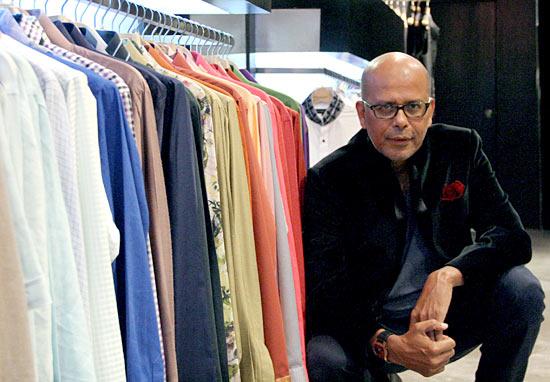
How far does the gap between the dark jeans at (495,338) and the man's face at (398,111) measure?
430 millimetres

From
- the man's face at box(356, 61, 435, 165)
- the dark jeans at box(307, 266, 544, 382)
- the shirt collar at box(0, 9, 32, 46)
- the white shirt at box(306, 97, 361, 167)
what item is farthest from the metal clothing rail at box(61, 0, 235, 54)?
the white shirt at box(306, 97, 361, 167)

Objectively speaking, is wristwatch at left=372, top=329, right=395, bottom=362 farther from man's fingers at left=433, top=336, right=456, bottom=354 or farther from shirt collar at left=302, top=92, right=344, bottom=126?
shirt collar at left=302, top=92, right=344, bottom=126

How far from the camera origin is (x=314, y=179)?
254 cm

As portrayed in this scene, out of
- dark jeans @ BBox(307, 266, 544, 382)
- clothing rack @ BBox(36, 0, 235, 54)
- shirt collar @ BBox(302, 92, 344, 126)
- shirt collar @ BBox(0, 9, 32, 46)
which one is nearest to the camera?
shirt collar @ BBox(0, 9, 32, 46)

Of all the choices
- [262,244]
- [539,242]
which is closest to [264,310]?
[262,244]

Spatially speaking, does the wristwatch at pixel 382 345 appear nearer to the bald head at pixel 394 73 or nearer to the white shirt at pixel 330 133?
the bald head at pixel 394 73

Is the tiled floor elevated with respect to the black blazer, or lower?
lower

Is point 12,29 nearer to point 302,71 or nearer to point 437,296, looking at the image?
point 437,296

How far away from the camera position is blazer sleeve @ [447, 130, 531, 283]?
246 centimetres

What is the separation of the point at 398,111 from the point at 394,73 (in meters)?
0.10

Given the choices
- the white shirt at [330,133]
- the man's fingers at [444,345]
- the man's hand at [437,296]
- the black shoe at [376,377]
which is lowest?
the black shoe at [376,377]

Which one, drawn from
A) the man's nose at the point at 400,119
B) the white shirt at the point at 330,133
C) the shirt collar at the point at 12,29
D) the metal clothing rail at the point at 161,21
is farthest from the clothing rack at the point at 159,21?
Answer: the white shirt at the point at 330,133

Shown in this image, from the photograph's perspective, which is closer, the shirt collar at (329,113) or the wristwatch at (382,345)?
the wristwatch at (382,345)

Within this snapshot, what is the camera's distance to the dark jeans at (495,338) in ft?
7.91
